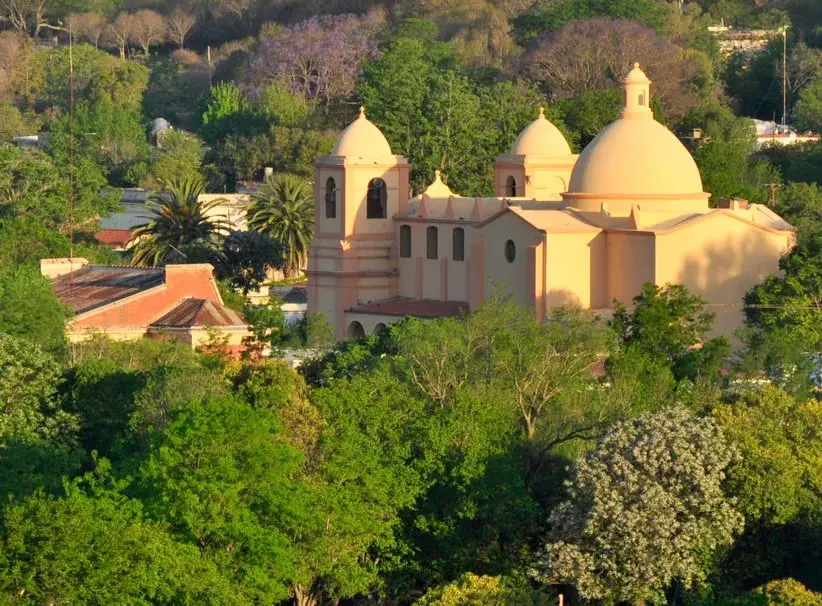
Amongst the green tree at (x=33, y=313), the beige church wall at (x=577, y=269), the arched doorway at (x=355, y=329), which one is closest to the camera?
the green tree at (x=33, y=313)

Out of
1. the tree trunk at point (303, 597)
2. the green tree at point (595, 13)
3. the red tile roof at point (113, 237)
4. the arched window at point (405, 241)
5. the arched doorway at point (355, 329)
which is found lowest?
the tree trunk at point (303, 597)

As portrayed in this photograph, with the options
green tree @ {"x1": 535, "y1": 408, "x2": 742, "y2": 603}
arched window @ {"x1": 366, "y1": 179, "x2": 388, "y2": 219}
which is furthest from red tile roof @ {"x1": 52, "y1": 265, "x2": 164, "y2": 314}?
green tree @ {"x1": 535, "y1": 408, "x2": 742, "y2": 603}

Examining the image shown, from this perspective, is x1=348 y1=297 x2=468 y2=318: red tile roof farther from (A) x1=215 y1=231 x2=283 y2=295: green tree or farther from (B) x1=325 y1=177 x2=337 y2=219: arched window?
(A) x1=215 y1=231 x2=283 y2=295: green tree

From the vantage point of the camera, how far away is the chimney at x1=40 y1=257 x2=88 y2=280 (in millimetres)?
57969

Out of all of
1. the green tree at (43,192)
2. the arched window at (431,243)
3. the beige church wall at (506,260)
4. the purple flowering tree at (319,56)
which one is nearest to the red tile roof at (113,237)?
the green tree at (43,192)

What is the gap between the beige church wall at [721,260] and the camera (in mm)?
48969

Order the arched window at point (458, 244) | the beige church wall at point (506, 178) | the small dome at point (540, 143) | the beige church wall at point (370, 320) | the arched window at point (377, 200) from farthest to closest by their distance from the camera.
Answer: the small dome at point (540, 143), the beige church wall at point (506, 178), the arched window at point (377, 200), the arched window at point (458, 244), the beige church wall at point (370, 320)

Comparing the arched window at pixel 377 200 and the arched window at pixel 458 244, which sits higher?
the arched window at pixel 377 200

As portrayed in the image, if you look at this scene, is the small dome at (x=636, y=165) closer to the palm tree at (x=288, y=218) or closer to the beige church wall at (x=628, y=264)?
the beige church wall at (x=628, y=264)

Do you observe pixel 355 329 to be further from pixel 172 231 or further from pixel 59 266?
pixel 172 231

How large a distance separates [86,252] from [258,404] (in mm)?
24618

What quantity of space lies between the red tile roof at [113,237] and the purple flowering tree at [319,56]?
14.6m

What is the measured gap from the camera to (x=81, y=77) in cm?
10081

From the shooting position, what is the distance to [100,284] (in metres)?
55.7
